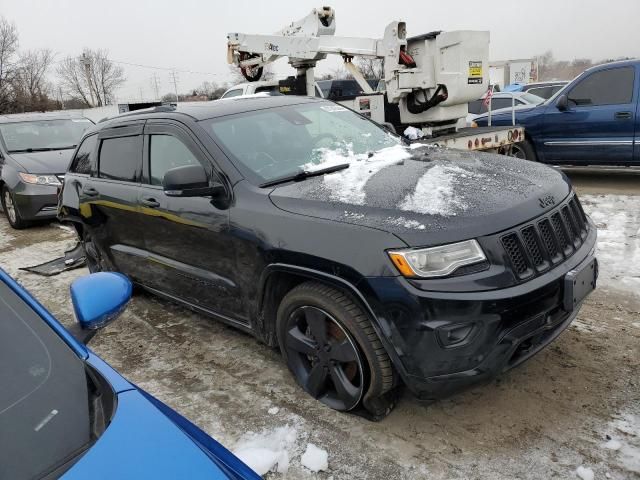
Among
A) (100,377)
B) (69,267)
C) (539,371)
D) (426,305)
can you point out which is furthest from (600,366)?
(69,267)

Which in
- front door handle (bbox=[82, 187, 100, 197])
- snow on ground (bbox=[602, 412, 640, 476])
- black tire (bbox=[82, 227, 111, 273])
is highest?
front door handle (bbox=[82, 187, 100, 197])

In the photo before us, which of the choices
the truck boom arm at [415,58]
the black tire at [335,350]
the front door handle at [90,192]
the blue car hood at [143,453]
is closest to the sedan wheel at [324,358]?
the black tire at [335,350]

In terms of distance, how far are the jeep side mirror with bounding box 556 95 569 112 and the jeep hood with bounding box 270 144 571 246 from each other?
17.7 feet

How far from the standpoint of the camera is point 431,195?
2.76 m

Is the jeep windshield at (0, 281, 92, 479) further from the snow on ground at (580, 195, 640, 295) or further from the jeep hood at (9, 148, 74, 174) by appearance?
the jeep hood at (9, 148, 74, 174)

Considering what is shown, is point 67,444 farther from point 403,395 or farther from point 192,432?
point 403,395

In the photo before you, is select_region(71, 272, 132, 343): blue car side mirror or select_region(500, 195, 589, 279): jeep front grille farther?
select_region(500, 195, 589, 279): jeep front grille

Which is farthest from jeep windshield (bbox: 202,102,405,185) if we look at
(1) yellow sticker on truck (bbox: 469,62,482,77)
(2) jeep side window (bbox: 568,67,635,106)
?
(2) jeep side window (bbox: 568,67,635,106)

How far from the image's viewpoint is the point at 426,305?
2354 millimetres

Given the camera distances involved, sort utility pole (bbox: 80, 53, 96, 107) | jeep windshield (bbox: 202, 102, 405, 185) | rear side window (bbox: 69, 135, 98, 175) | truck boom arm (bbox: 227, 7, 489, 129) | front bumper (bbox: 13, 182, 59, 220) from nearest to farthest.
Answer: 1. jeep windshield (bbox: 202, 102, 405, 185)
2. rear side window (bbox: 69, 135, 98, 175)
3. truck boom arm (bbox: 227, 7, 489, 129)
4. front bumper (bbox: 13, 182, 59, 220)
5. utility pole (bbox: 80, 53, 96, 107)

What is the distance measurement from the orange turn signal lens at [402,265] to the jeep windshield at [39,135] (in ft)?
26.4

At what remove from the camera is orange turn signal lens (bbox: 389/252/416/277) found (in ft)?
7.88

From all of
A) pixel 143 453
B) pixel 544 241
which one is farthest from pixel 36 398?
pixel 544 241

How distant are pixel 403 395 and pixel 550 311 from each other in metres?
0.99
